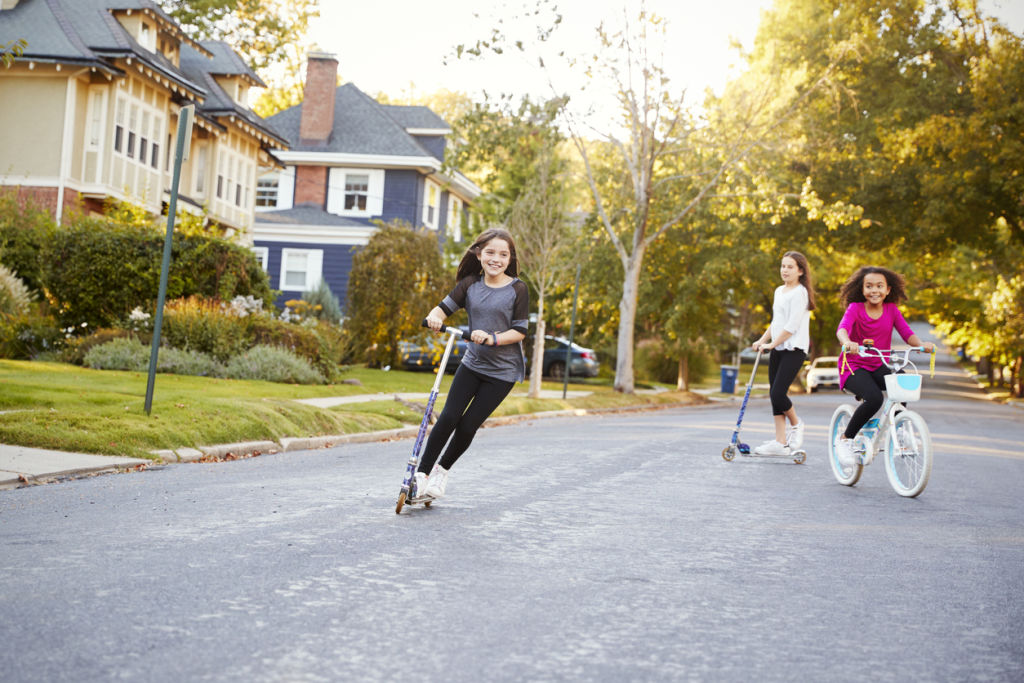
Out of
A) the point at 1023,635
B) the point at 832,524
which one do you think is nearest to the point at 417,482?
the point at 832,524

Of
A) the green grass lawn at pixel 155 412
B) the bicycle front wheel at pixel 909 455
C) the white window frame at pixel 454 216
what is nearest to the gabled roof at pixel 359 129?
the white window frame at pixel 454 216

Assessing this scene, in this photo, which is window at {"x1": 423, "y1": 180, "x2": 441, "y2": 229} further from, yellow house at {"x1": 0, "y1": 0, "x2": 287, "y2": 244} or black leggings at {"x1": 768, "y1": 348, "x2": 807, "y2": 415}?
black leggings at {"x1": 768, "y1": 348, "x2": 807, "y2": 415}

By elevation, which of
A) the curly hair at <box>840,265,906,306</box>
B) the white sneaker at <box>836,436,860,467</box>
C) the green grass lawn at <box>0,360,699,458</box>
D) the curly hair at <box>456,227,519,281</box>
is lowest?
the green grass lawn at <box>0,360,699,458</box>

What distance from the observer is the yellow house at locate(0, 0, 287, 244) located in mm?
28328

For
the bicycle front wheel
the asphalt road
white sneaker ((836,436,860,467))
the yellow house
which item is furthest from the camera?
the yellow house

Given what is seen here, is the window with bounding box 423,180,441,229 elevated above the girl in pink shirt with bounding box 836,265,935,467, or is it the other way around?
the window with bounding box 423,180,441,229

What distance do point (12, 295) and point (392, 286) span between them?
10.9m

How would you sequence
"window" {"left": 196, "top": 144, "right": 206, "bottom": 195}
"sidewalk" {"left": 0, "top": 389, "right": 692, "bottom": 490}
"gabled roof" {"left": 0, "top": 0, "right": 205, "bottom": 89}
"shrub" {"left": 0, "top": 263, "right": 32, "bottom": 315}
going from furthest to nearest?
"window" {"left": 196, "top": 144, "right": 206, "bottom": 195} → "gabled roof" {"left": 0, "top": 0, "right": 205, "bottom": 89} → "shrub" {"left": 0, "top": 263, "right": 32, "bottom": 315} → "sidewalk" {"left": 0, "top": 389, "right": 692, "bottom": 490}

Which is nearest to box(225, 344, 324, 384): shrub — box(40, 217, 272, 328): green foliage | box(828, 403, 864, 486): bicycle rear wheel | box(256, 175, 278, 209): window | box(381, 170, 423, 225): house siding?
box(40, 217, 272, 328): green foliage

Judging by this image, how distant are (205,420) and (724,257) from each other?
23798 mm

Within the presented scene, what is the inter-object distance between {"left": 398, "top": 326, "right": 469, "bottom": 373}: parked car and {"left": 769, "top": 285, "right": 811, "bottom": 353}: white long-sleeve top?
16670 millimetres

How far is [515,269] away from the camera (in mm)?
7961

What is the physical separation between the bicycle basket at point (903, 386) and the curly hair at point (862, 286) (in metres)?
1.08

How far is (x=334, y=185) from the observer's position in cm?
4475
